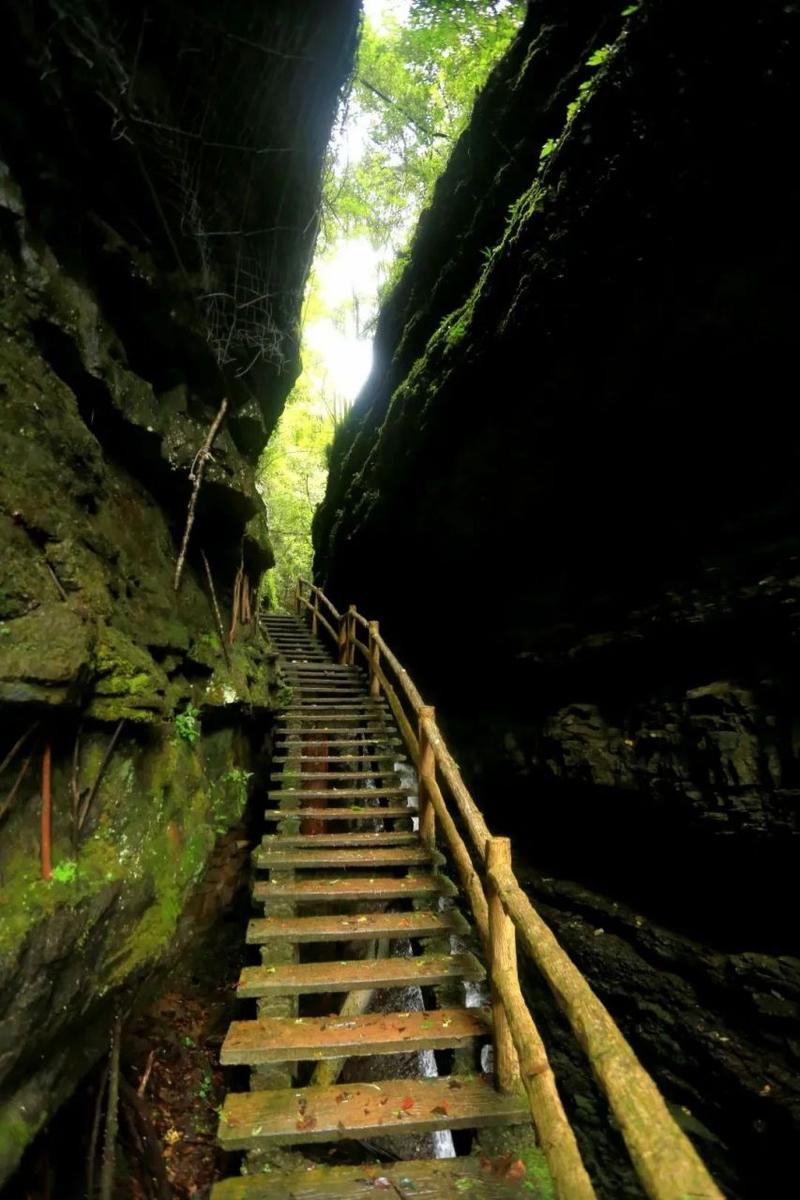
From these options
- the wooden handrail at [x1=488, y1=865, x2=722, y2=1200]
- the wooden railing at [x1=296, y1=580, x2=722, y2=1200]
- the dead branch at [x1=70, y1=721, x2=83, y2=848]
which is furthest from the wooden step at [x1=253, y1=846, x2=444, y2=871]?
the wooden handrail at [x1=488, y1=865, x2=722, y2=1200]

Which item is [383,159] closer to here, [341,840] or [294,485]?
[294,485]

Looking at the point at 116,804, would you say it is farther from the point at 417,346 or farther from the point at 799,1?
the point at 417,346

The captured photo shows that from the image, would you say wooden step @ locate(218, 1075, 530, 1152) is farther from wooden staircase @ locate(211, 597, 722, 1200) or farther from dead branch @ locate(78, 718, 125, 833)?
dead branch @ locate(78, 718, 125, 833)

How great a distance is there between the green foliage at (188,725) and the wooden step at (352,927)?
1.57 meters

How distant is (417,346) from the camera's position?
10031 mm

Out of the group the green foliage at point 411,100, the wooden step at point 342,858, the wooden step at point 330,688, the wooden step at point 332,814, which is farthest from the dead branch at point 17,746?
the green foliage at point 411,100

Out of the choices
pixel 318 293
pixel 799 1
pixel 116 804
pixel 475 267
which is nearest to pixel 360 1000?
pixel 116 804

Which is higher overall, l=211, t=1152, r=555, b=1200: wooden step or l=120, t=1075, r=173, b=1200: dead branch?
l=211, t=1152, r=555, b=1200: wooden step

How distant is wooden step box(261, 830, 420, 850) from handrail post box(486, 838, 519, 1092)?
217 cm

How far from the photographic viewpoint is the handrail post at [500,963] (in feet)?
9.10

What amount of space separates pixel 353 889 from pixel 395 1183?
72.2 inches

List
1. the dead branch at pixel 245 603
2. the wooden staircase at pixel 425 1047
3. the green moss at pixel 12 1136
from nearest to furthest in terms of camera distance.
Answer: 1. the wooden staircase at pixel 425 1047
2. the green moss at pixel 12 1136
3. the dead branch at pixel 245 603

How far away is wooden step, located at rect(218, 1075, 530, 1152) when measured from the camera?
253 cm

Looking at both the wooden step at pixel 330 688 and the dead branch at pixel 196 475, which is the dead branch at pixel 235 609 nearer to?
the dead branch at pixel 196 475
